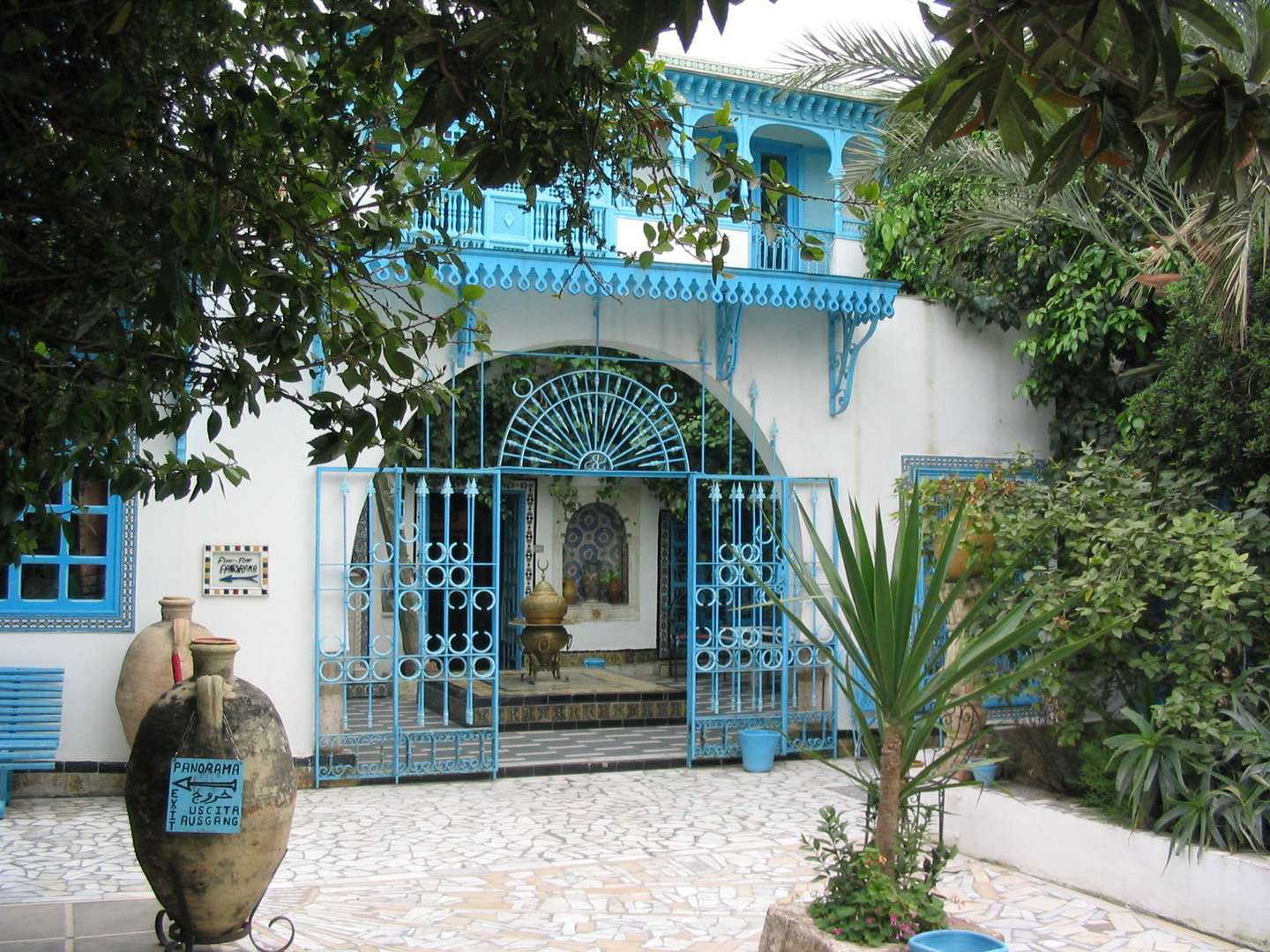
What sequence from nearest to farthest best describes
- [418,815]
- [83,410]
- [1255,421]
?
[83,410]
[1255,421]
[418,815]

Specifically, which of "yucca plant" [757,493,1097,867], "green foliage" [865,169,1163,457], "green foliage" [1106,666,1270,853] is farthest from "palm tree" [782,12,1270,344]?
"yucca plant" [757,493,1097,867]

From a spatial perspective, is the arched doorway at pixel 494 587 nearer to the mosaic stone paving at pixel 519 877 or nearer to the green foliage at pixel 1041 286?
the mosaic stone paving at pixel 519 877

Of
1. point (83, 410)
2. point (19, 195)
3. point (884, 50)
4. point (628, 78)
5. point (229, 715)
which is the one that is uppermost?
point (884, 50)

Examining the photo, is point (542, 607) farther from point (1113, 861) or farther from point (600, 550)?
point (1113, 861)

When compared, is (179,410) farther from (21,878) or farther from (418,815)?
(418,815)

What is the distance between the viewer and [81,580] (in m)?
6.95

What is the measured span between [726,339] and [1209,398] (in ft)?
10.3

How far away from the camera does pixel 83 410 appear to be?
2.74 metres

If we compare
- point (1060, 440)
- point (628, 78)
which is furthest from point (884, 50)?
point (628, 78)

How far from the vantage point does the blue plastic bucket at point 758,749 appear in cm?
793

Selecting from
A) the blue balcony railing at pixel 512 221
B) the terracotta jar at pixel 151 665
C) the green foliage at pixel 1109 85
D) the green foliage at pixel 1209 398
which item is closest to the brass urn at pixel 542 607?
the blue balcony railing at pixel 512 221

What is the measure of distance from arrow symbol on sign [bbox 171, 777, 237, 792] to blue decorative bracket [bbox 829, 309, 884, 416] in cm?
555

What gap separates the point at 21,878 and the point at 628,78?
172 inches

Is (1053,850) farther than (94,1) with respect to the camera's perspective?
Yes
